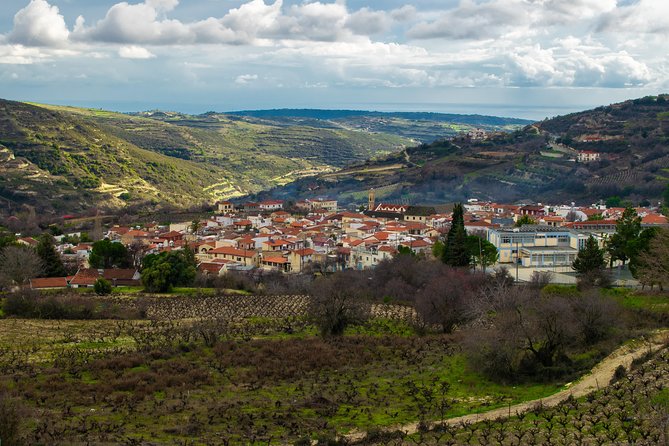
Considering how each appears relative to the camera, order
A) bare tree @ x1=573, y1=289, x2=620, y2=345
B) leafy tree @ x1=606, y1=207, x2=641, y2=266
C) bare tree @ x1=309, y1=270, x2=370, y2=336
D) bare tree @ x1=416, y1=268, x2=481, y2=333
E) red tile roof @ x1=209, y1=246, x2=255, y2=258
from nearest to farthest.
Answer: bare tree @ x1=573, y1=289, x2=620, y2=345 → bare tree @ x1=309, y1=270, x2=370, y2=336 → bare tree @ x1=416, y1=268, x2=481, y2=333 → leafy tree @ x1=606, y1=207, x2=641, y2=266 → red tile roof @ x1=209, y1=246, x2=255, y2=258

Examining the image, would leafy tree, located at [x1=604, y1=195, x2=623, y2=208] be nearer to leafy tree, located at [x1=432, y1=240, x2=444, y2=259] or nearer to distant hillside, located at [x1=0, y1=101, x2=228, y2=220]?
leafy tree, located at [x1=432, y1=240, x2=444, y2=259]

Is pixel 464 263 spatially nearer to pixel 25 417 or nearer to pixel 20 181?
pixel 25 417

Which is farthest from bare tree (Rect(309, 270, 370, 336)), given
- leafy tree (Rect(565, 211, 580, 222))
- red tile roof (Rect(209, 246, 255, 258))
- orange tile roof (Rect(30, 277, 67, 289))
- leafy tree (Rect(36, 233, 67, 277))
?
leafy tree (Rect(565, 211, 580, 222))

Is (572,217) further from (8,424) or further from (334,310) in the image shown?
(8,424)

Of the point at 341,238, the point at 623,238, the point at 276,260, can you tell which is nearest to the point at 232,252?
the point at 276,260

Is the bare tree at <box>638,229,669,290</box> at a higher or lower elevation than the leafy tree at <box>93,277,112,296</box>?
higher

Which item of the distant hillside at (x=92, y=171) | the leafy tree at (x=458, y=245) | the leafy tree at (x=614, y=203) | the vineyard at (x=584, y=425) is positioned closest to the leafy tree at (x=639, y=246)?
the leafy tree at (x=458, y=245)
